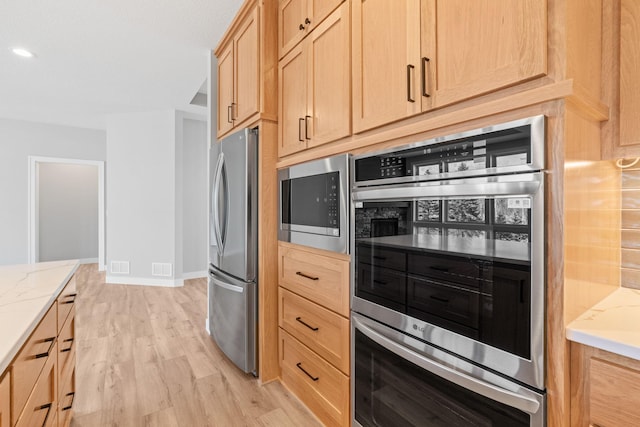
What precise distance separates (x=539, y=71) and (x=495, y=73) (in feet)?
0.39

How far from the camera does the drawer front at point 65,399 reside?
1427mm

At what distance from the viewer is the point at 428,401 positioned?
44.1 inches

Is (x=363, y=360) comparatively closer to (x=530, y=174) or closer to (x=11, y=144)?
(x=530, y=174)

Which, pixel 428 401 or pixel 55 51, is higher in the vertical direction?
pixel 55 51

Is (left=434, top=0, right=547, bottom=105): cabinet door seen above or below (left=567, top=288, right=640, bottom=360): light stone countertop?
above

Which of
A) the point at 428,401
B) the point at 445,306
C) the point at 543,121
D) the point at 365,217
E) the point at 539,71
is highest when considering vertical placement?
the point at 539,71

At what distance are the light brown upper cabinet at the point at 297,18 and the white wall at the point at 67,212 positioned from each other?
21.8ft

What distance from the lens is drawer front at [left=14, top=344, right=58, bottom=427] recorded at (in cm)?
94

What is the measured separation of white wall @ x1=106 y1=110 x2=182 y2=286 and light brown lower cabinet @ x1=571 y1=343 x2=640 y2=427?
5.00 metres

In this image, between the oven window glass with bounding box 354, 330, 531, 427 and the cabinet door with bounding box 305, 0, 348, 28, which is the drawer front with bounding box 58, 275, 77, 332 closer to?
the oven window glass with bounding box 354, 330, 531, 427

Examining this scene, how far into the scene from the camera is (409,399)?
46.9 inches

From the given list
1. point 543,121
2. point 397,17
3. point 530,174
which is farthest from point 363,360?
point 397,17

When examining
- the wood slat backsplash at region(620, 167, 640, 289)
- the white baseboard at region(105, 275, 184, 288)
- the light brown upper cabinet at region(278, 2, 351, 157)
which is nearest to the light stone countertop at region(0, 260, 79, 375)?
the light brown upper cabinet at region(278, 2, 351, 157)

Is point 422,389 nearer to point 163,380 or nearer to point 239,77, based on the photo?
point 163,380
